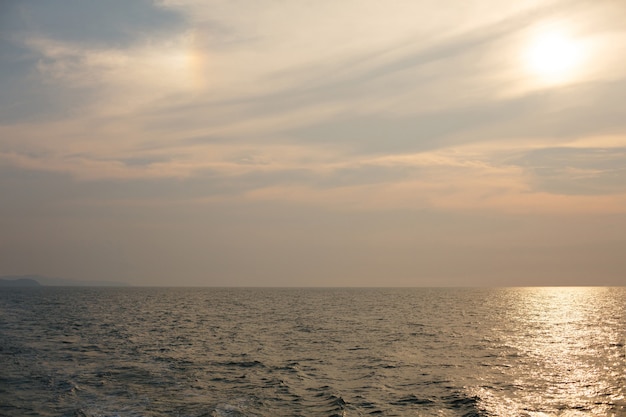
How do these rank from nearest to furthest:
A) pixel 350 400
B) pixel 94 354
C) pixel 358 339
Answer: pixel 350 400, pixel 94 354, pixel 358 339

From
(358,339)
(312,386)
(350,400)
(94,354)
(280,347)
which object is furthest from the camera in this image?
(358,339)

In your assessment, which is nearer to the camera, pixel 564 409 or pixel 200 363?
pixel 564 409

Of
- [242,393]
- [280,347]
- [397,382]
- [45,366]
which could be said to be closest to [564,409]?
[397,382]

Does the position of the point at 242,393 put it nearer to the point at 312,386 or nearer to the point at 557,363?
the point at 312,386

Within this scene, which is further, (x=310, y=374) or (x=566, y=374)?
(x=566, y=374)

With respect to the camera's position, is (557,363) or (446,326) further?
(446,326)

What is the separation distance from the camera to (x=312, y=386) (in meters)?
34.4

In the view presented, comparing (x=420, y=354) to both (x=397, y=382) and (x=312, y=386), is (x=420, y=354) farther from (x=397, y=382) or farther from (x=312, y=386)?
(x=312, y=386)

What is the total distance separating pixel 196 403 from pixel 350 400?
28.6 feet

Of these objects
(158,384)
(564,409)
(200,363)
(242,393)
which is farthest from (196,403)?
(564,409)

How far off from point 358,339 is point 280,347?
10725 millimetres

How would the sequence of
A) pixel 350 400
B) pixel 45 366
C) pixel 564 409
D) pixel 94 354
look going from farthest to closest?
pixel 94 354 → pixel 45 366 → pixel 350 400 → pixel 564 409

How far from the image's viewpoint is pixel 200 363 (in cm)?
4278

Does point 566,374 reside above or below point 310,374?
above
